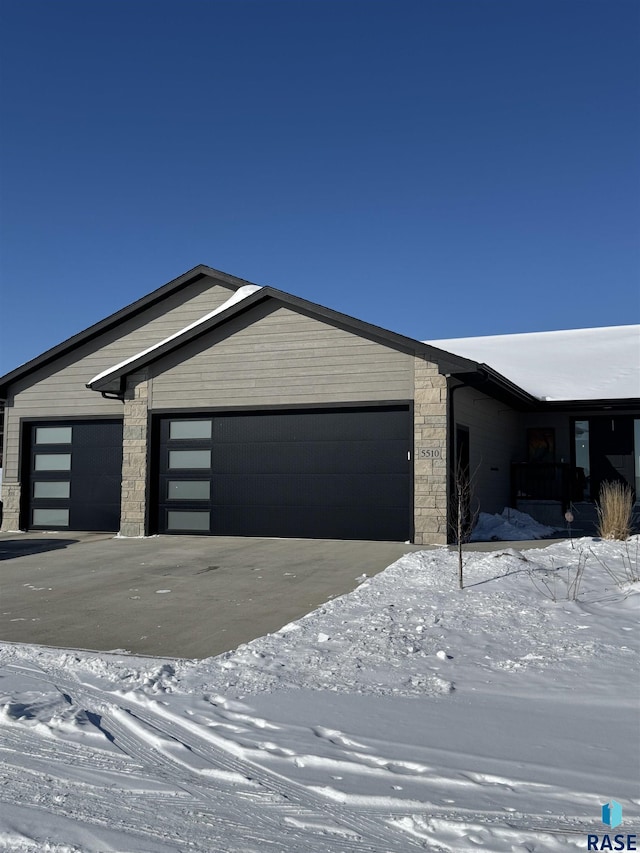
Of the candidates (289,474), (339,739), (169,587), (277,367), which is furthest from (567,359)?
(339,739)

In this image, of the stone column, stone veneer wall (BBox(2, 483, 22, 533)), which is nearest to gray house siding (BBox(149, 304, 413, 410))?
the stone column

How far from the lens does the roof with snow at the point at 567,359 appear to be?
53.2 feet

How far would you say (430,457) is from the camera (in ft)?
41.2

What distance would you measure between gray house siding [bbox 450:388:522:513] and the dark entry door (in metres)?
1.90

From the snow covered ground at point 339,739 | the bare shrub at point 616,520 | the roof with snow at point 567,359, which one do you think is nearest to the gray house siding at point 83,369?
the roof with snow at point 567,359

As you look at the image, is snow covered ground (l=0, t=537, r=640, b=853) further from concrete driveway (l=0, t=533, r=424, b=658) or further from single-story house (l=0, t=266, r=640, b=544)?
single-story house (l=0, t=266, r=640, b=544)

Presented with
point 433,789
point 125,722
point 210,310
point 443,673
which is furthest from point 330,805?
point 210,310

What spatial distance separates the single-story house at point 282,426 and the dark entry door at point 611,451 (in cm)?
3

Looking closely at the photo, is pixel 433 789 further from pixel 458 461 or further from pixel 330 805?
pixel 458 461

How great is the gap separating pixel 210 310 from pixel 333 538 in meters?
6.59

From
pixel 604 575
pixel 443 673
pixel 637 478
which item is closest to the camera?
pixel 443 673

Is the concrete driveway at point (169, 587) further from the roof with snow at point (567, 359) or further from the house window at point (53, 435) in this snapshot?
the roof with snow at point (567, 359)

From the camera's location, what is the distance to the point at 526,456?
18.2 m

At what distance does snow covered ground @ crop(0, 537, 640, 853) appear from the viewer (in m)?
2.82
